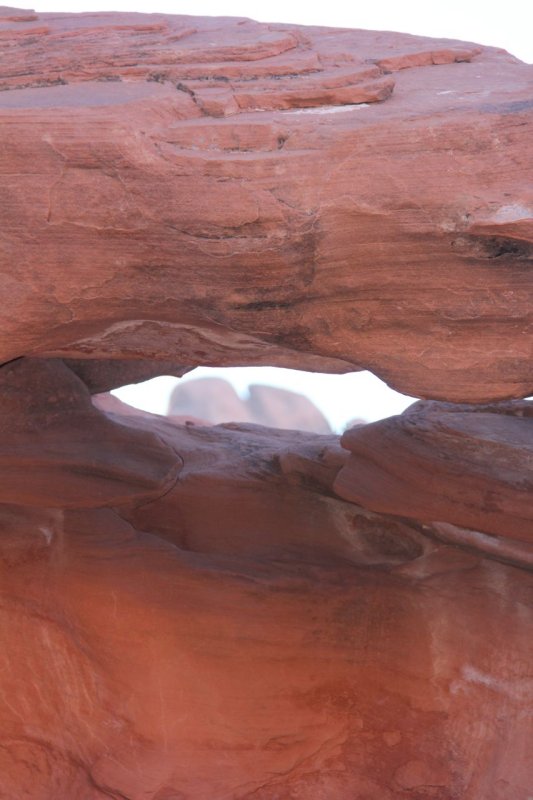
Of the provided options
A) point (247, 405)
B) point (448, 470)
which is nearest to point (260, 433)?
point (448, 470)

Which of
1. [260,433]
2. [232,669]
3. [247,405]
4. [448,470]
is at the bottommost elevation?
[247,405]

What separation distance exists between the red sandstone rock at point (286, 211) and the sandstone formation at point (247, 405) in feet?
60.9

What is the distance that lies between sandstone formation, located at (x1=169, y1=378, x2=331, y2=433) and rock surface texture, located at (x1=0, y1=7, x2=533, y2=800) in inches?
652

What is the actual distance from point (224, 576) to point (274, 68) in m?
2.44

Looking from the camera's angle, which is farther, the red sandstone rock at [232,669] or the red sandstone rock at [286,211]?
the red sandstone rock at [232,669]

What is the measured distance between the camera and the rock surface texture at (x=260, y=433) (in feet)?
10.0

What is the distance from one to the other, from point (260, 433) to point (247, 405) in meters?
17.9

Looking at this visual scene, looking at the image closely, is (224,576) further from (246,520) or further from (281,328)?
(281,328)

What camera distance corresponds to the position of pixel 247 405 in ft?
78.4

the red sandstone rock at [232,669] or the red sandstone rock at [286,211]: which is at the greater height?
the red sandstone rock at [286,211]

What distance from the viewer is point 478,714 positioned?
14.5 feet

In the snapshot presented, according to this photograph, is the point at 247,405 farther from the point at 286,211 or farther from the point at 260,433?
the point at 286,211

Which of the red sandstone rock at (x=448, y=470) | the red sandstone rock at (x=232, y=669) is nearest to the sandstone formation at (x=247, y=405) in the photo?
the red sandstone rock at (x=448, y=470)

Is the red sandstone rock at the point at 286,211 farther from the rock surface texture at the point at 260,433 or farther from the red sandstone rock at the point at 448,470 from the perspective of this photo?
the red sandstone rock at the point at 448,470
